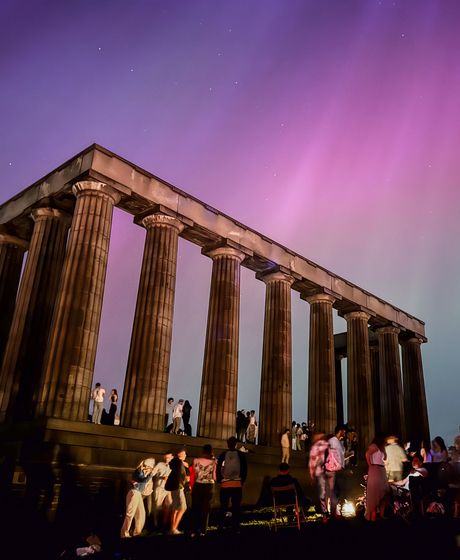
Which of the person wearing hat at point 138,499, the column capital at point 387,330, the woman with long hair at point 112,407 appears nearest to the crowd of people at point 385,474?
the person wearing hat at point 138,499

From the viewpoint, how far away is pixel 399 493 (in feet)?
56.4

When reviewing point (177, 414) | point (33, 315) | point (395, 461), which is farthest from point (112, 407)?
point (395, 461)

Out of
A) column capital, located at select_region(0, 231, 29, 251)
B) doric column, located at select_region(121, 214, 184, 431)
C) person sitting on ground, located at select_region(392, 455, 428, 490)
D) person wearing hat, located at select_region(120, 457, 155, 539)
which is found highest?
column capital, located at select_region(0, 231, 29, 251)

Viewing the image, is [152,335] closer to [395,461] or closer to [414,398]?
[395,461]

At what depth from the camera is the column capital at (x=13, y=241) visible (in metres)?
33.4

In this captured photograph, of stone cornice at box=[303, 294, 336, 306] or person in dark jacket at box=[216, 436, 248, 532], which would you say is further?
stone cornice at box=[303, 294, 336, 306]

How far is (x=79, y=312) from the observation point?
84.0 ft

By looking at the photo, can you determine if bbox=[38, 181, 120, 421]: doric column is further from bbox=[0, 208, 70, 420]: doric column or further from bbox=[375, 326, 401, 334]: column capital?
bbox=[375, 326, 401, 334]: column capital

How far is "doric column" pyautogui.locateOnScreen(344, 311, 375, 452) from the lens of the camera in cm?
4145

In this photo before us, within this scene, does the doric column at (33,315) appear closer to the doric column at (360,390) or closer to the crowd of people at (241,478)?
the crowd of people at (241,478)

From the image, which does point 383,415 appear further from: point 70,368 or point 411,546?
point 411,546

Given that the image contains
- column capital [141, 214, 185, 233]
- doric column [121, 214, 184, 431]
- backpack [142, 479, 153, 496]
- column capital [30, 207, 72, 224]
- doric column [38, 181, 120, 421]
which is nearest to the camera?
backpack [142, 479, 153, 496]


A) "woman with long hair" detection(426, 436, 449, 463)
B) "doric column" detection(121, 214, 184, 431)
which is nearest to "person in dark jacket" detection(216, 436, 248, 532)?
"woman with long hair" detection(426, 436, 449, 463)

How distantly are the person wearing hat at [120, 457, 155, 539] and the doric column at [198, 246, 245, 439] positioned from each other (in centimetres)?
1458
